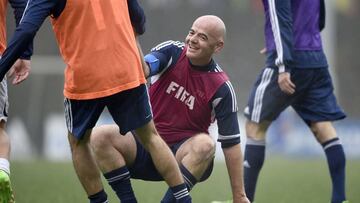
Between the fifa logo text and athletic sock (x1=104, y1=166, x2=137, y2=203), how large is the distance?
61 centimetres

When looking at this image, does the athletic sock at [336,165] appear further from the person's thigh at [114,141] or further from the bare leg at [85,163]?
the bare leg at [85,163]

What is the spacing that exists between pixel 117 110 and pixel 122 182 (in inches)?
21.8

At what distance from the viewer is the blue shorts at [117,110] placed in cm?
539

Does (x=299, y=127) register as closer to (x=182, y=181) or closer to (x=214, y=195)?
(x=214, y=195)

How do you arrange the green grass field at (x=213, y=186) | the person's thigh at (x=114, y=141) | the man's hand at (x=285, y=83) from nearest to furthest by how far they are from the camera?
the person's thigh at (x=114, y=141) → the man's hand at (x=285, y=83) → the green grass field at (x=213, y=186)

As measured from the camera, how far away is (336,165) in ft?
23.5

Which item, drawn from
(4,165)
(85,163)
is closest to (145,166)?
(85,163)

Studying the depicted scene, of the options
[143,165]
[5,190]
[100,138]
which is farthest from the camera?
[143,165]

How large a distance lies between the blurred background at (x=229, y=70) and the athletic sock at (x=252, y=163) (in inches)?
398

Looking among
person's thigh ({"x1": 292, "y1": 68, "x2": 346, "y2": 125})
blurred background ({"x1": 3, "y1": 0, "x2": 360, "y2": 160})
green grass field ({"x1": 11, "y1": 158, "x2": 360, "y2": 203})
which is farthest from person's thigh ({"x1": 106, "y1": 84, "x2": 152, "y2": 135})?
blurred background ({"x1": 3, "y1": 0, "x2": 360, "y2": 160})

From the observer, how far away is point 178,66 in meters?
5.97

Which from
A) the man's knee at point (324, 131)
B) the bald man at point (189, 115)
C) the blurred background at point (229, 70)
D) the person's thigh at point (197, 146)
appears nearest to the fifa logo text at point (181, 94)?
the bald man at point (189, 115)

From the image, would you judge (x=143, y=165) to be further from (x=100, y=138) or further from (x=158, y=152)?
(x=158, y=152)

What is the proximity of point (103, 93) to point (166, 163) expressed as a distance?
1.94 feet
